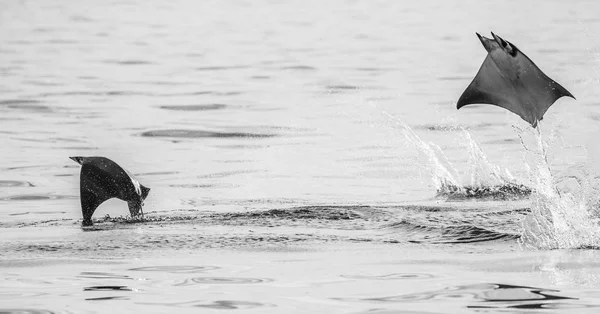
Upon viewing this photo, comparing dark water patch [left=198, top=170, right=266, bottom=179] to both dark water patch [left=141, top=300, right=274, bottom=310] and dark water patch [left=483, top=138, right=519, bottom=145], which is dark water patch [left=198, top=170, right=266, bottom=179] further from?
dark water patch [left=141, top=300, right=274, bottom=310]

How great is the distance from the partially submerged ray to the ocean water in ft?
1.93

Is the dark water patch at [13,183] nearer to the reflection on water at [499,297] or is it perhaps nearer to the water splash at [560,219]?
the water splash at [560,219]

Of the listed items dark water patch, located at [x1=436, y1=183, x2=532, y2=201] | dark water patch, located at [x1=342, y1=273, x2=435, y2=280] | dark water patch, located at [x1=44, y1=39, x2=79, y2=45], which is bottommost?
dark water patch, located at [x1=342, y1=273, x2=435, y2=280]

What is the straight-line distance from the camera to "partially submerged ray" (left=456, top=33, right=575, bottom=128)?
1073 cm

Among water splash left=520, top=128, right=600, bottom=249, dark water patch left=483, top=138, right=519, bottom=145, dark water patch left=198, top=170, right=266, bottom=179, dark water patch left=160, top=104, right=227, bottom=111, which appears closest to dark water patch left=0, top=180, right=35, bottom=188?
dark water patch left=198, top=170, right=266, bottom=179

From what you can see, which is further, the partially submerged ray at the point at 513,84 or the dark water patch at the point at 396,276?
the partially submerged ray at the point at 513,84

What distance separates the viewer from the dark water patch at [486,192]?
11.9m

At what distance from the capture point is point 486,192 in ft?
40.2

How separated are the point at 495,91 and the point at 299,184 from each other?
280cm

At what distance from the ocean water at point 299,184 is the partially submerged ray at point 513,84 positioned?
59 cm

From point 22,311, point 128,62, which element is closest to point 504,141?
point 22,311

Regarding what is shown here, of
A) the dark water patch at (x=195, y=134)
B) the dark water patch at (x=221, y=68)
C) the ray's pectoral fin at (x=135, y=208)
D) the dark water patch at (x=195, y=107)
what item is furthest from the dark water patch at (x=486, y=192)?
the dark water patch at (x=221, y=68)

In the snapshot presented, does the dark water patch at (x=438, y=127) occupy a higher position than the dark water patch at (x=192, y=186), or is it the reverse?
the dark water patch at (x=438, y=127)

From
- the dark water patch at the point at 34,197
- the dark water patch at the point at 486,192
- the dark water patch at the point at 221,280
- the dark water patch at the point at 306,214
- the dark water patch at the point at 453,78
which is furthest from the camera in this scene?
the dark water patch at the point at 453,78
